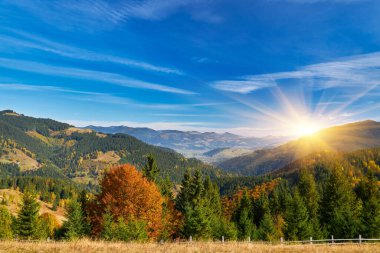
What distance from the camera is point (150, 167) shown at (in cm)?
7600

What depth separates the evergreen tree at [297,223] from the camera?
2446 inches

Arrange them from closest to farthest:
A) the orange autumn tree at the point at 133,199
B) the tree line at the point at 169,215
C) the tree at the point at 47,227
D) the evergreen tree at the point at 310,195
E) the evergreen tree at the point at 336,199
Result: the tree line at the point at 169,215 < the orange autumn tree at the point at 133,199 < the evergreen tree at the point at 336,199 < the tree at the point at 47,227 < the evergreen tree at the point at 310,195

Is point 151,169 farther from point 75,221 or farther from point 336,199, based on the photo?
point 336,199

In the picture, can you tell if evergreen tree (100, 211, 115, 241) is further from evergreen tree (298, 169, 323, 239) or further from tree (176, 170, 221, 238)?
evergreen tree (298, 169, 323, 239)

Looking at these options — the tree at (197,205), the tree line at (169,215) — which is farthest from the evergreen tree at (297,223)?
the tree at (197,205)

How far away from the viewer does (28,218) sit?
6181cm

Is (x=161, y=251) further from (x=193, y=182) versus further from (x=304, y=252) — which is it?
(x=193, y=182)

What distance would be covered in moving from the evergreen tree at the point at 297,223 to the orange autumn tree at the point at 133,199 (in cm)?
2858

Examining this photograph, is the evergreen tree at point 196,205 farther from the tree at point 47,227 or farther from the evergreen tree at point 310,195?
the tree at point 47,227

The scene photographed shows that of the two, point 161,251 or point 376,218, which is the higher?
point 161,251

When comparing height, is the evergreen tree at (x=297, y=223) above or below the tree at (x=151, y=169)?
below

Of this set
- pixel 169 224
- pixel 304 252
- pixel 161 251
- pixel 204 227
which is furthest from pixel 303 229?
pixel 161 251

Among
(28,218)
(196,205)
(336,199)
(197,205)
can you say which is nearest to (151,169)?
(196,205)

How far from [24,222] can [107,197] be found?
731 inches
